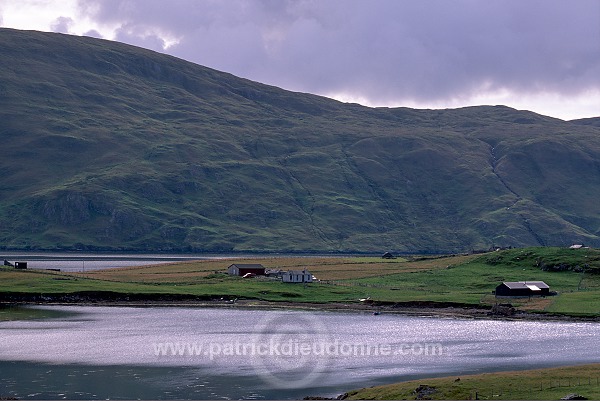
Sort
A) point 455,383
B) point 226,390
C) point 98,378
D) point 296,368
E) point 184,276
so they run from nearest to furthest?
point 455,383 → point 226,390 → point 98,378 → point 296,368 → point 184,276

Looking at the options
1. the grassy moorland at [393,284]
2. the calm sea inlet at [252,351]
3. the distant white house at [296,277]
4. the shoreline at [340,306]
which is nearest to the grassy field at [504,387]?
the calm sea inlet at [252,351]

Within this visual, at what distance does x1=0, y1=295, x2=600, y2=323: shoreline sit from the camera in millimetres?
135500

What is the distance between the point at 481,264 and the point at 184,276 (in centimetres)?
6144

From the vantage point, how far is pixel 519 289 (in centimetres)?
15212

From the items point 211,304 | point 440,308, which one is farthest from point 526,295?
point 211,304

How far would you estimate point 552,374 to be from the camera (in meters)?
75.2

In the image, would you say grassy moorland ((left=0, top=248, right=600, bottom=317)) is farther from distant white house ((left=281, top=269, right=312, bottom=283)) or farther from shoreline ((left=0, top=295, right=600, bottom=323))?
distant white house ((left=281, top=269, right=312, bottom=283))

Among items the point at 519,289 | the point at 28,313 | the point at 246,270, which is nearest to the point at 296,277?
the point at 246,270

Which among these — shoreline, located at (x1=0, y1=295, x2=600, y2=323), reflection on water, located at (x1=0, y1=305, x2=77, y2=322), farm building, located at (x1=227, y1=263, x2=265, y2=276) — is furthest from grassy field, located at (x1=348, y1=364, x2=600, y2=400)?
farm building, located at (x1=227, y1=263, x2=265, y2=276)

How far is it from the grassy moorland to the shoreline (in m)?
1.31

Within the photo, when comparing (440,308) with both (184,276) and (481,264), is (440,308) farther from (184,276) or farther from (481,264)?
(184,276)

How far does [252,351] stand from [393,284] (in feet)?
258

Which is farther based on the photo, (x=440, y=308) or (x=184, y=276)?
(x=184, y=276)

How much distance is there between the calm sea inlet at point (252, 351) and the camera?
79438 millimetres
